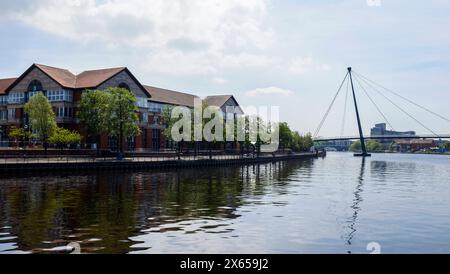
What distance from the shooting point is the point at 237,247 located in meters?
19.0

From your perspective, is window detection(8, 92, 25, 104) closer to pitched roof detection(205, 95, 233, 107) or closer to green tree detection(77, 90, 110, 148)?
green tree detection(77, 90, 110, 148)

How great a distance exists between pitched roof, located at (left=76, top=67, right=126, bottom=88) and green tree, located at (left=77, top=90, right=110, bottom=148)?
23.7ft

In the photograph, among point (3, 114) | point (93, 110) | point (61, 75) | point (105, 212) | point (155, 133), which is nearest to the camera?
point (105, 212)

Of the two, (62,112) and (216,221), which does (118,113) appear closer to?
(62,112)

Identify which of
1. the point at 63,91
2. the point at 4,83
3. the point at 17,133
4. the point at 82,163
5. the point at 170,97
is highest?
the point at 4,83

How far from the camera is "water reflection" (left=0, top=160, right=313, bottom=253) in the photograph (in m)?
19.6

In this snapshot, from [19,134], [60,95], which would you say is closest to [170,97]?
[60,95]

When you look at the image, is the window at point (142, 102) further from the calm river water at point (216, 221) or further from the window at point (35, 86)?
the calm river water at point (216, 221)

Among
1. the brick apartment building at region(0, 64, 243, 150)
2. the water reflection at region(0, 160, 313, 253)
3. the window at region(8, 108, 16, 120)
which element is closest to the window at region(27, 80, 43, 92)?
the brick apartment building at region(0, 64, 243, 150)

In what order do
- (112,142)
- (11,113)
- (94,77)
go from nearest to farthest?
(112,142), (94,77), (11,113)

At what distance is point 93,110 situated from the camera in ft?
284

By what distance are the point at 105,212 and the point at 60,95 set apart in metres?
76.3

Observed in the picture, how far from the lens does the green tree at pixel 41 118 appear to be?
83.3m
